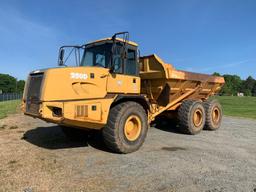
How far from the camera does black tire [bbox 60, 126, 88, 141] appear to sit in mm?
8125

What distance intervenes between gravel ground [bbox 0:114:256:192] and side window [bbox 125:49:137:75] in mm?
2171

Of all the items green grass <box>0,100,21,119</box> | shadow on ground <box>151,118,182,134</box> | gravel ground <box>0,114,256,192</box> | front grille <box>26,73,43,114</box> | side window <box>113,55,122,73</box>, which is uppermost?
side window <box>113,55,122,73</box>

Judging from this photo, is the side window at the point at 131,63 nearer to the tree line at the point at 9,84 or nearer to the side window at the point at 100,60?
the side window at the point at 100,60

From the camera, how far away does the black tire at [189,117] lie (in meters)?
9.34

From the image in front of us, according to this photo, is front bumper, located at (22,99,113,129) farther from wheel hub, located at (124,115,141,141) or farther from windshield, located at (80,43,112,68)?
windshield, located at (80,43,112,68)

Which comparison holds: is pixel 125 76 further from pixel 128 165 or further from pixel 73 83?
pixel 128 165

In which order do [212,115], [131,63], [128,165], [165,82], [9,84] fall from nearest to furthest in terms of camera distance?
[128,165]
[131,63]
[165,82]
[212,115]
[9,84]

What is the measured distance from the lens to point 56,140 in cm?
834

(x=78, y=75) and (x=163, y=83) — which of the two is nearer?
(x=78, y=75)

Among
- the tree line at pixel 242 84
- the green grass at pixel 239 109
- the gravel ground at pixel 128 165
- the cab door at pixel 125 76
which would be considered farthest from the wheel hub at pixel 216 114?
the tree line at pixel 242 84

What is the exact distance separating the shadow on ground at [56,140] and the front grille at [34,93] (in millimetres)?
1579

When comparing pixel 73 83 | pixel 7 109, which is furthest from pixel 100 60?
pixel 7 109

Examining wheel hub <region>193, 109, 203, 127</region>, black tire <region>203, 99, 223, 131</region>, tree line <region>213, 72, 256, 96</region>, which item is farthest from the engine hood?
tree line <region>213, 72, 256, 96</region>

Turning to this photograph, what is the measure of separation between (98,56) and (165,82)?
2.51m
